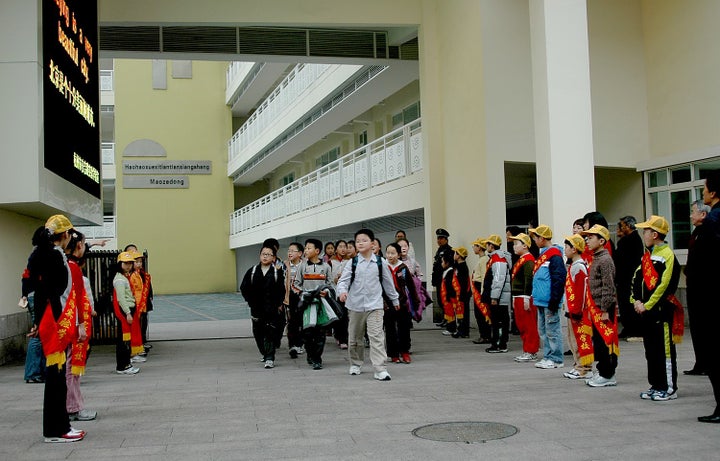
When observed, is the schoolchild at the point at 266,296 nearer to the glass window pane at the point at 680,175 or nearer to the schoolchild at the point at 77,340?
the schoolchild at the point at 77,340

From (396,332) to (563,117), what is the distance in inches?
179

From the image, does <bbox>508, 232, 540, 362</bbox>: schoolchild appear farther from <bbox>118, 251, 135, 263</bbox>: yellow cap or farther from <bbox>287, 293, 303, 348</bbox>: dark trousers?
<bbox>118, 251, 135, 263</bbox>: yellow cap

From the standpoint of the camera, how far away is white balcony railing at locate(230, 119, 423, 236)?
18.1 metres

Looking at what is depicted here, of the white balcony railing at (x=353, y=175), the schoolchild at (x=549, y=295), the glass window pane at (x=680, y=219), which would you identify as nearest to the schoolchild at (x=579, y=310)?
the schoolchild at (x=549, y=295)

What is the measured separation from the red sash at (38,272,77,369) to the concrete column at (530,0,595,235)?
7.88 meters

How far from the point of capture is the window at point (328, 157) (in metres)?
30.8

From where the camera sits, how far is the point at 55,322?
6184 millimetres

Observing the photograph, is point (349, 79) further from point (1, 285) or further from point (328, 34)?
point (1, 285)

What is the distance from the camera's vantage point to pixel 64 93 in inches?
436

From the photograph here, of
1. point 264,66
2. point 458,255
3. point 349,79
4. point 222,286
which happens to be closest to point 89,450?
point 458,255

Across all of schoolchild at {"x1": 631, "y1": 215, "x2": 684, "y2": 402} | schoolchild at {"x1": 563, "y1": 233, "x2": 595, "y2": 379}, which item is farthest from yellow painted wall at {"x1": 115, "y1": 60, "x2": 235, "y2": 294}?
schoolchild at {"x1": 631, "y1": 215, "x2": 684, "y2": 402}

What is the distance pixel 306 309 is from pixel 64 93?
15.6 feet

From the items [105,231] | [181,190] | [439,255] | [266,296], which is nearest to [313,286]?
[266,296]

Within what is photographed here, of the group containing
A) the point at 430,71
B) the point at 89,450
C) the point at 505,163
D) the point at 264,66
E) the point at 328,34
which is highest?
the point at 264,66
